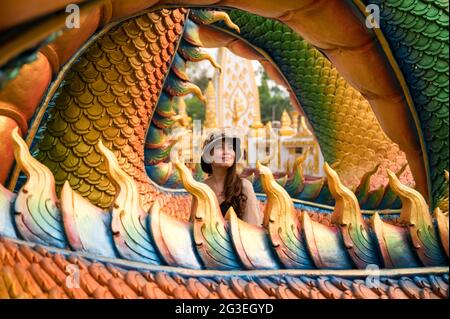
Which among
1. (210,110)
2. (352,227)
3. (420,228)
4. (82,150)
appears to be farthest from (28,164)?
(210,110)

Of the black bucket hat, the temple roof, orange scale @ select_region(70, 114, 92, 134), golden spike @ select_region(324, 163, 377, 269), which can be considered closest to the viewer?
the temple roof

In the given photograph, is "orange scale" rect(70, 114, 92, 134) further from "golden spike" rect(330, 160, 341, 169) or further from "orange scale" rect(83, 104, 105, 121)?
"golden spike" rect(330, 160, 341, 169)

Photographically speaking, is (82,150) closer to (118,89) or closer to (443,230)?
(118,89)

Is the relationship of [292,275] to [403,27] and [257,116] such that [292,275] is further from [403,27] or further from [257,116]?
[257,116]

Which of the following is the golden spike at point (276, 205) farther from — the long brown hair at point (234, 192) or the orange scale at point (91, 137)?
the orange scale at point (91, 137)

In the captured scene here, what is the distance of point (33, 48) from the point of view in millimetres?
387

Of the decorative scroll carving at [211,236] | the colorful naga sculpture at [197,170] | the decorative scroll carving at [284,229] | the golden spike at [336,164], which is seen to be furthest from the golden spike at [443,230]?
the golden spike at [336,164]

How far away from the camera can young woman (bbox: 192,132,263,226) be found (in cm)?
137

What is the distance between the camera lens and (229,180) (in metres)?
1.41

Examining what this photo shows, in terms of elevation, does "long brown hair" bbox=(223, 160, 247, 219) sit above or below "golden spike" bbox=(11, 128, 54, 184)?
below

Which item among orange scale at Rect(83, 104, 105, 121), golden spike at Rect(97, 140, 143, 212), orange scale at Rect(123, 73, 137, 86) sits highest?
orange scale at Rect(123, 73, 137, 86)

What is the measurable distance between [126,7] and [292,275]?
712mm

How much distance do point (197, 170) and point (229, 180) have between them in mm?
1132

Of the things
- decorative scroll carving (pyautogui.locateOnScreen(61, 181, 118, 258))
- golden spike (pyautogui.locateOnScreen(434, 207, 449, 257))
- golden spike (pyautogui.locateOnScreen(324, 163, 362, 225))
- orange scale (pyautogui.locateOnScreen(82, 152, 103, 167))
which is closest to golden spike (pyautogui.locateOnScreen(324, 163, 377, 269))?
golden spike (pyautogui.locateOnScreen(324, 163, 362, 225))
